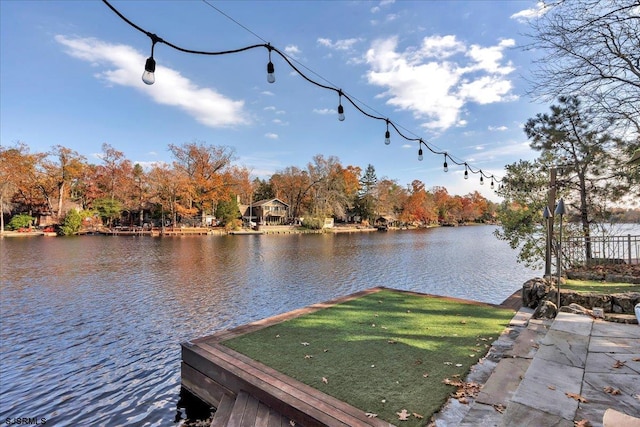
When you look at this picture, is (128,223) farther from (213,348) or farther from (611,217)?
(611,217)

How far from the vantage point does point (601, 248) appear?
29.6ft

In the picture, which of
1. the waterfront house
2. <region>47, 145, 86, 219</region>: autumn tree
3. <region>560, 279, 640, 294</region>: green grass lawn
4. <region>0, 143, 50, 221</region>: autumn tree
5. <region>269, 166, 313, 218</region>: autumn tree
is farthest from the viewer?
<region>269, 166, 313, 218</region>: autumn tree

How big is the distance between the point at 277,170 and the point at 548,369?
54.3 meters

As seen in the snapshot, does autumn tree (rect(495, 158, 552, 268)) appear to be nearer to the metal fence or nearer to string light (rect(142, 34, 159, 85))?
the metal fence

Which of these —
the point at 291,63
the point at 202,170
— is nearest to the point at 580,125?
the point at 291,63

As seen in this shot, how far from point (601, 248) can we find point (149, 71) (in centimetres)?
1197

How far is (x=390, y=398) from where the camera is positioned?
2816 millimetres

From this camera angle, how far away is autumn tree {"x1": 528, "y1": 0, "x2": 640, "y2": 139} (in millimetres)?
4699

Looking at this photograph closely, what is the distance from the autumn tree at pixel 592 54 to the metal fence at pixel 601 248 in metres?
3.61

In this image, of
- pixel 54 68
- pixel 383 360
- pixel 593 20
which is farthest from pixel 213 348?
pixel 54 68

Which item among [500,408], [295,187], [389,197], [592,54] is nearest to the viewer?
[500,408]

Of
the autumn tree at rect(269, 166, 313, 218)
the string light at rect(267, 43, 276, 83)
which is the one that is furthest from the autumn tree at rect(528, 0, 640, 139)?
the autumn tree at rect(269, 166, 313, 218)

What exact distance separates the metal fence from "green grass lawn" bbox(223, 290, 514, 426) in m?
4.88

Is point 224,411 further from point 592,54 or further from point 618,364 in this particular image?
point 592,54
